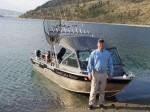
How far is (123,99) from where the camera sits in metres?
18.9

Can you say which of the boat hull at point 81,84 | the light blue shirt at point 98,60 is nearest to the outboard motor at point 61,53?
the boat hull at point 81,84

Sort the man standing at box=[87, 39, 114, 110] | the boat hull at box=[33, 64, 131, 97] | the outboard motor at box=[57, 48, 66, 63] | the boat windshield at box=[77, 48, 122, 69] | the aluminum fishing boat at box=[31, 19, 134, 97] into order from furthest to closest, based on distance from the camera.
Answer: the outboard motor at box=[57, 48, 66, 63], the boat windshield at box=[77, 48, 122, 69], the aluminum fishing boat at box=[31, 19, 134, 97], the boat hull at box=[33, 64, 131, 97], the man standing at box=[87, 39, 114, 110]

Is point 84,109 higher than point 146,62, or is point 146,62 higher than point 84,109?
point 84,109

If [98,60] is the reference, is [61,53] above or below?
below

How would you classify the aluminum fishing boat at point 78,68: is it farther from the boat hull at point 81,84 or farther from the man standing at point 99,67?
the man standing at point 99,67

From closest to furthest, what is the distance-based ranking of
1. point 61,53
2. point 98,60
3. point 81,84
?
point 98,60 < point 81,84 < point 61,53

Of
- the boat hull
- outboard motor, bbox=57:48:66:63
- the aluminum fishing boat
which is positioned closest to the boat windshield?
the aluminum fishing boat

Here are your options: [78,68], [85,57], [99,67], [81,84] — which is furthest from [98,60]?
Answer: [85,57]

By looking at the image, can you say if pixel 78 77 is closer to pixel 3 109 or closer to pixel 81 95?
pixel 81 95

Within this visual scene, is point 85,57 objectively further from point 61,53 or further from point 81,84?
point 61,53

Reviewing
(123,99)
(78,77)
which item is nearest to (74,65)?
(78,77)

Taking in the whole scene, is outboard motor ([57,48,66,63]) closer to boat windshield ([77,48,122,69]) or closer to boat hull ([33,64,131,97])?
boat hull ([33,64,131,97])

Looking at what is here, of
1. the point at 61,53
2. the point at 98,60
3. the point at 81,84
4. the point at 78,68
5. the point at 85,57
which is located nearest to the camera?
the point at 98,60

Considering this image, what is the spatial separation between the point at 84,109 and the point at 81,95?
3.46 meters
